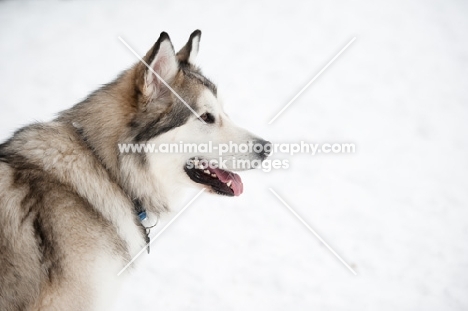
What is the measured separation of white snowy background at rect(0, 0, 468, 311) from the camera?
164 inches

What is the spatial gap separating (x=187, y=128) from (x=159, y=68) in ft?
1.48

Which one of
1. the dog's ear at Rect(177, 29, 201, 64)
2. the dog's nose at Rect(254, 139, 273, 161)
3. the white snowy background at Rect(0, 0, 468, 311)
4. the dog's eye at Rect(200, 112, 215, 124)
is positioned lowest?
the white snowy background at Rect(0, 0, 468, 311)

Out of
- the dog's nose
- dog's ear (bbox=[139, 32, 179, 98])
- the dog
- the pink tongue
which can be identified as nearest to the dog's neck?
the dog

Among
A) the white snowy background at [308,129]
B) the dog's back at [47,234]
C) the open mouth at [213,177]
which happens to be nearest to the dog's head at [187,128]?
the open mouth at [213,177]

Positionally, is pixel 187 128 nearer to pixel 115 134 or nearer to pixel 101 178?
pixel 115 134

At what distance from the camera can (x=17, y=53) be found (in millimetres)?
7270

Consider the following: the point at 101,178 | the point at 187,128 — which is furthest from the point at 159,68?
the point at 101,178

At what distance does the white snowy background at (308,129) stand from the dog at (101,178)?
4.59 ft

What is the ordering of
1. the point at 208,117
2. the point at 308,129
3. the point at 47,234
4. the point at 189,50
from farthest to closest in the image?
the point at 308,129
the point at 189,50
the point at 208,117
the point at 47,234

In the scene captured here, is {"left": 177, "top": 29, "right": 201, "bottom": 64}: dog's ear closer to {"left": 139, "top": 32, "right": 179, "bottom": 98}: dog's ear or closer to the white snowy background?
{"left": 139, "top": 32, "right": 179, "bottom": 98}: dog's ear

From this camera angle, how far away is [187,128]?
2.84 meters

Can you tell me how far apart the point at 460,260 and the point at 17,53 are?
7600mm

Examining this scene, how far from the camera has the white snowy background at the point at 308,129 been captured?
4.16m

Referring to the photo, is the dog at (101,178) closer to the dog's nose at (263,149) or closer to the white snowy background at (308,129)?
the dog's nose at (263,149)
